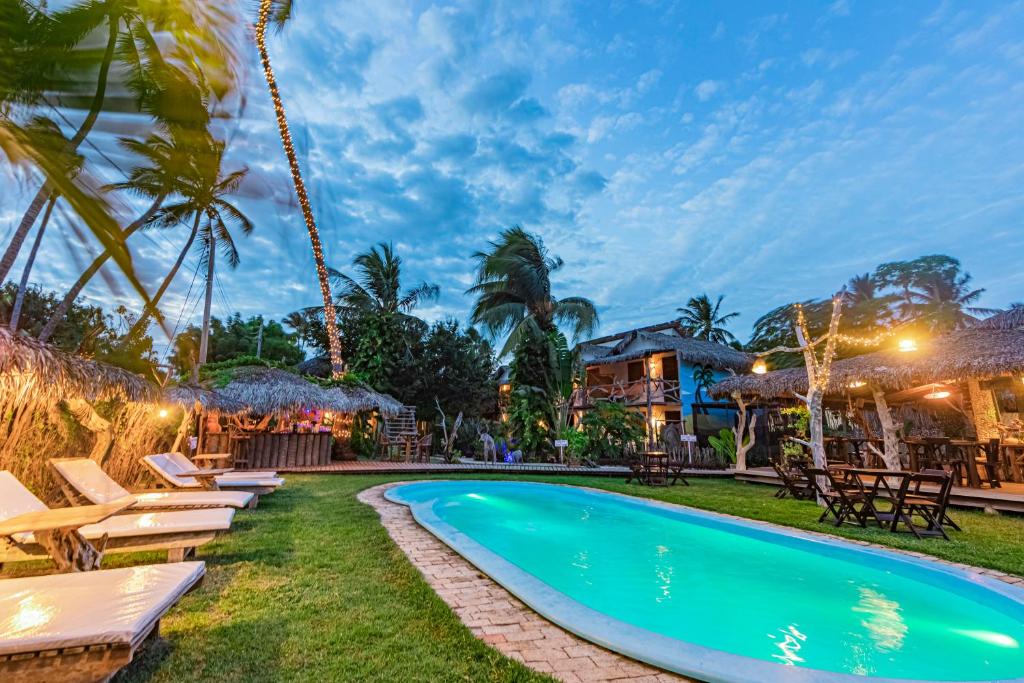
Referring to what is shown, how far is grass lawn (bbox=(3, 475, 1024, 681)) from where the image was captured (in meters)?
2.38

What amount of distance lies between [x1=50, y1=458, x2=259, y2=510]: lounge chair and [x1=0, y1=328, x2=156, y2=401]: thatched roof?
0.79 metres

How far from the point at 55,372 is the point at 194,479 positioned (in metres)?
2.89

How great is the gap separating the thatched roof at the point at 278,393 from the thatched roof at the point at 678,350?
12.1 m

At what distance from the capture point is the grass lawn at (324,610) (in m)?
2.38

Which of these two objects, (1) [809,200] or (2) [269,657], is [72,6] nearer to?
(2) [269,657]

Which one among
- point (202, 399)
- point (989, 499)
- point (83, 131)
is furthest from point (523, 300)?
point (83, 131)

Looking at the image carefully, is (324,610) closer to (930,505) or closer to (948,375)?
(930,505)

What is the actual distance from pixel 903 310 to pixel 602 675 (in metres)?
33.8

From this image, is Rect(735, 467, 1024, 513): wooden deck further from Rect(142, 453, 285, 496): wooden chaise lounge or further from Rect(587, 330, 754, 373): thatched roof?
Rect(587, 330, 754, 373): thatched roof

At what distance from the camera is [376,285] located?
2191cm

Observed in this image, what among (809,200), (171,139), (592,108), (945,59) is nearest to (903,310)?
(809,200)

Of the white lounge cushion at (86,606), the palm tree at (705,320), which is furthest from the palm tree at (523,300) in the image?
the palm tree at (705,320)

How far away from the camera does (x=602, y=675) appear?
2.32 meters

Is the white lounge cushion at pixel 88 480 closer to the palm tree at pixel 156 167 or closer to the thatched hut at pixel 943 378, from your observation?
the palm tree at pixel 156 167
